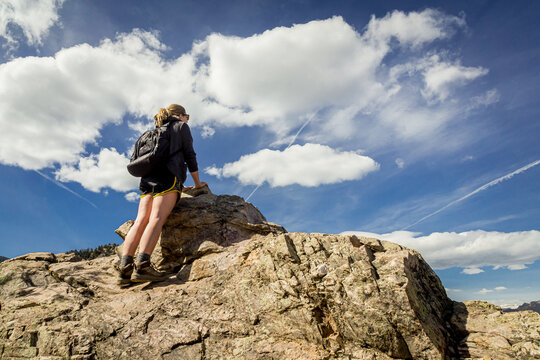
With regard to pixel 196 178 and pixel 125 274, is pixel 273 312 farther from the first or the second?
pixel 196 178

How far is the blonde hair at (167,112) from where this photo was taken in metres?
8.29

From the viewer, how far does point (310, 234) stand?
22.5 ft

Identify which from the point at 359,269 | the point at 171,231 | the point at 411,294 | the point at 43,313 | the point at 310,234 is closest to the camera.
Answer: the point at 411,294

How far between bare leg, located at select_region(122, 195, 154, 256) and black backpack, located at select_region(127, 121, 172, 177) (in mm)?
718

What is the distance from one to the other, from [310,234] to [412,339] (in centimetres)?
282

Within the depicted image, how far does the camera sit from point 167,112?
837 cm

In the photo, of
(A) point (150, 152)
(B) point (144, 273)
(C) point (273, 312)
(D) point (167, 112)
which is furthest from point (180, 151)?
(C) point (273, 312)

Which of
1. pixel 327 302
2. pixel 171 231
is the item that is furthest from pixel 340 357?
pixel 171 231

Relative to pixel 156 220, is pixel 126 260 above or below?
below

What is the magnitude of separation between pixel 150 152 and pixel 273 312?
4.75 metres

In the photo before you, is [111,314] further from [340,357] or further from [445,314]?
[445,314]

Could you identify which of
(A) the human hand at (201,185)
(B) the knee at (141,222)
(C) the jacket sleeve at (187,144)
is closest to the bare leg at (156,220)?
(B) the knee at (141,222)

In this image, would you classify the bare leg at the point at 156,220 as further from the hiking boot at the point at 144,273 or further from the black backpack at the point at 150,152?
the black backpack at the point at 150,152

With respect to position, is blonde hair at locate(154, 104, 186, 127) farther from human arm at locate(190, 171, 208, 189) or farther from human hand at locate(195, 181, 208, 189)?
human hand at locate(195, 181, 208, 189)
